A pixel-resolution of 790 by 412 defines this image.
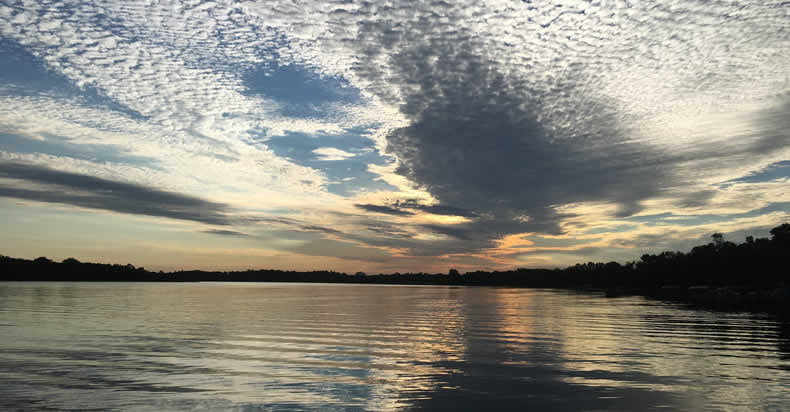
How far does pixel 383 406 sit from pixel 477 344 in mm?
15869

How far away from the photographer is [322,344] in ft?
94.7

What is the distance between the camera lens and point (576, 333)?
35.1 metres

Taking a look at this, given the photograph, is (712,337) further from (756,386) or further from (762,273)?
(762,273)

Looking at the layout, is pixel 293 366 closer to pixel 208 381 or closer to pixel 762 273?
pixel 208 381

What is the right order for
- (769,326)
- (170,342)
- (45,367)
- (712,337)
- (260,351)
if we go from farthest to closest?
1. (769,326)
2. (712,337)
3. (170,342)
4. (260,351)
5. (45,367)

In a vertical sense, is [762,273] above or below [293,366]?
above

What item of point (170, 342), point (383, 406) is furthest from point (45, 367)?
point (383, 406)

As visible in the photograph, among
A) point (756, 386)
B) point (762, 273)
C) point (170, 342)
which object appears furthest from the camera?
point (762, 273)

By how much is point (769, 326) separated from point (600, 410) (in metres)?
38.4

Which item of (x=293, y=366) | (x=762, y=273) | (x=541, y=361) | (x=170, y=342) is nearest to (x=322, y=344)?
(x=293, y=366)

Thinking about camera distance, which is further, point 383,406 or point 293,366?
point 293,366

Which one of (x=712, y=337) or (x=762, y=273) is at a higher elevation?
(x=762, y=273)

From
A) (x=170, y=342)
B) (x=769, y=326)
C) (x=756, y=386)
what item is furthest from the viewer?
(x=769, y=326)

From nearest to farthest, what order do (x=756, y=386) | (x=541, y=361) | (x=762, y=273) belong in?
(x=756, y=386) < (x=541, y=361) < (x=762, y=273)
